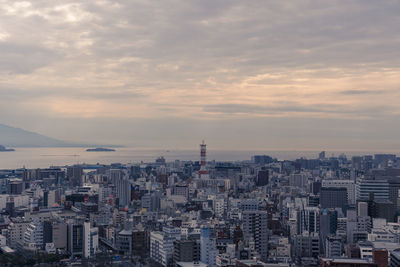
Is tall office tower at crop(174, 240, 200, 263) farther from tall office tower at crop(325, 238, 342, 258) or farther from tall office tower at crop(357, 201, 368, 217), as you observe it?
tall office tower at crop(357, 201, 368, 217)

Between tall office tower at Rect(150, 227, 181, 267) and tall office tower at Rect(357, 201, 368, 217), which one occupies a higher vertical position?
tall office tower at Rect(357, 201, 368, 217)

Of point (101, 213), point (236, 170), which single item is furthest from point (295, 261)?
point (236, 170)

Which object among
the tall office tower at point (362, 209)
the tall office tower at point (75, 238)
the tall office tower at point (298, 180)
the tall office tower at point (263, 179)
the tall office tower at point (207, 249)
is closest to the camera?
the tall office tower at point (207, 249)

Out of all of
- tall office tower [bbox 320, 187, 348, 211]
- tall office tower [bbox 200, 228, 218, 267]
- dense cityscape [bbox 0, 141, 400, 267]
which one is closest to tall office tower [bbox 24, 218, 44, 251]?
dense cityscape [bbox 0, 141, 400, 267]

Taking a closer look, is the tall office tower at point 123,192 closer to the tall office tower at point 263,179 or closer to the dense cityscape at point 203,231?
the dense cityscape at point 203,231

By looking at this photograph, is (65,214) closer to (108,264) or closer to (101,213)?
(101,213)

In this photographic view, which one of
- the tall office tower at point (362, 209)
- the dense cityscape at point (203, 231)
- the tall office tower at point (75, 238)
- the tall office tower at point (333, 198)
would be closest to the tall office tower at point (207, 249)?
the dense cityscape at point (203, 231)
